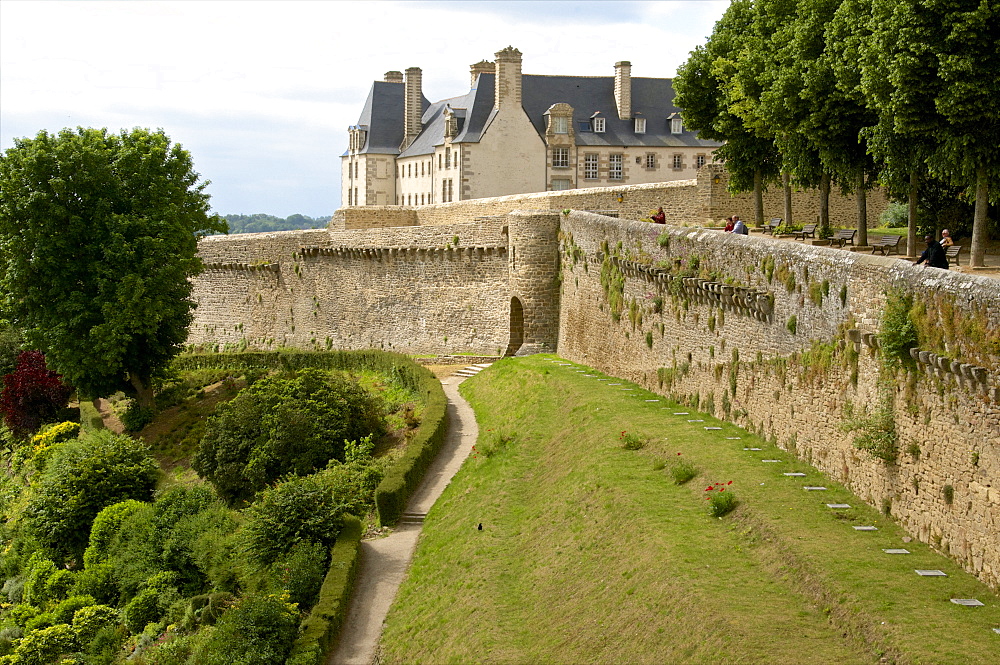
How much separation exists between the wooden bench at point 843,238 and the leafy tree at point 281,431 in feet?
43.8

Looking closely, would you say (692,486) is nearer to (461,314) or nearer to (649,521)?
(649,521)

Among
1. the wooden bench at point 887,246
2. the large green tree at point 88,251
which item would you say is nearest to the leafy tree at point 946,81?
the wooden bench at point 887,246

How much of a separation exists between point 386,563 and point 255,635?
3975 millimetres

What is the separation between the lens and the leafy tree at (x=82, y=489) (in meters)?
29.3

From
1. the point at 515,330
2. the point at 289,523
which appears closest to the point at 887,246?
the point at 515,330

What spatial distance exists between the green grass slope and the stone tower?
1006 centimetres

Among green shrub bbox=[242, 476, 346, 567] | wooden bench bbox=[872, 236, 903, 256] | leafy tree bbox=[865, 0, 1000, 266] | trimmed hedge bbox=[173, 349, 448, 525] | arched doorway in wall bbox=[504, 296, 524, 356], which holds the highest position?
leafy tree bbox=[865, 0, 1000, 266]

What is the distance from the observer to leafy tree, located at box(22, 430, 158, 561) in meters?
29.3

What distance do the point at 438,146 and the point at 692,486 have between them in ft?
162

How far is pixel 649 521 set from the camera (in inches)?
677

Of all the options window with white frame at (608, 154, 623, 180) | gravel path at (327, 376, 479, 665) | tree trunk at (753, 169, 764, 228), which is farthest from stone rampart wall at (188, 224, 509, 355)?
window with white frame at (608, 154, 623, 180)

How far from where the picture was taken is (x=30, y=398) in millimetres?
42500

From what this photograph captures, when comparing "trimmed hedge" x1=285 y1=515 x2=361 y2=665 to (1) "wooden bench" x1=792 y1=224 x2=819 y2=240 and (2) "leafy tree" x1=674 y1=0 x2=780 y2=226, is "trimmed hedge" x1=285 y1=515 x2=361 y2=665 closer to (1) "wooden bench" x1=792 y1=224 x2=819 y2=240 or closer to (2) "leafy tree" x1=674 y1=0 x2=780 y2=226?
(1) "wooden bench" x1=792 y1=224 x2=819 y2=240

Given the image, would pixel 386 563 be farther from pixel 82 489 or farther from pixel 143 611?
pixel 82 489
